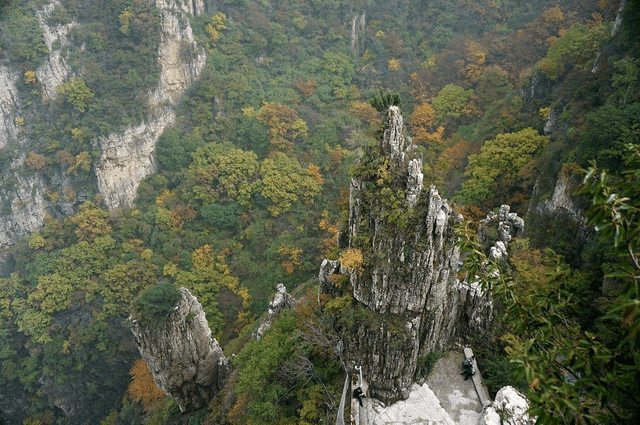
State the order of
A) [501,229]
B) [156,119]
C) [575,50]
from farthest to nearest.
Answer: [156,119], [575,50], [501,229]

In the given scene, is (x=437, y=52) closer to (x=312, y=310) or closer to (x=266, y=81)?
(x=266, y=81)

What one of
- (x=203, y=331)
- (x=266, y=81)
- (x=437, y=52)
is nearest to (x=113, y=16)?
(x=266, y=81)

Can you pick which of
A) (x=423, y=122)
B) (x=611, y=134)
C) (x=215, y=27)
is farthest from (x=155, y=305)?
(x=215, y=27)

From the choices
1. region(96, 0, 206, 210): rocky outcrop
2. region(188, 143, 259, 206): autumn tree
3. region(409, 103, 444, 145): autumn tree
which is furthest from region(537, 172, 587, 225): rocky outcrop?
region(96, 0, 206, 210): rocky outcrop

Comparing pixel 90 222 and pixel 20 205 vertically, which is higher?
pixel 20 205

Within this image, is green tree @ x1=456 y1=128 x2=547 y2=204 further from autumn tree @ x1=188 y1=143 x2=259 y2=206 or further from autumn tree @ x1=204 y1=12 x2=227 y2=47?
autumn tree @ x1=204 y1=12 x2=227 y2=47

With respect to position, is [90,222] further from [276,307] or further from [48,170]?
[276,307]

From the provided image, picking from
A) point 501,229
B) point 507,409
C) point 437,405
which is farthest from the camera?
point 501,229

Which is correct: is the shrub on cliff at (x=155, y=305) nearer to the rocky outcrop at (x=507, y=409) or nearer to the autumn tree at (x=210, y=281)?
the autumn tree at (x=210, y=281)
